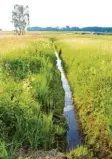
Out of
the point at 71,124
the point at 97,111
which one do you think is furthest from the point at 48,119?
the point at 71,124

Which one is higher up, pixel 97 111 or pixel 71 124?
Answer: pixel 97 111

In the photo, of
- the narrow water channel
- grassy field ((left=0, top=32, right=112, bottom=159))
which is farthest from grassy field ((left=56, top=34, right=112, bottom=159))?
the narrow water channel

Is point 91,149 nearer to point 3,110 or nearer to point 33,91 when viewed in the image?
point 3,110

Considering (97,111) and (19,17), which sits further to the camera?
(19,17)

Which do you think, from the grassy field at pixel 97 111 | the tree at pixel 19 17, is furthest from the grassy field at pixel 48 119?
the tree at pixel 19 17

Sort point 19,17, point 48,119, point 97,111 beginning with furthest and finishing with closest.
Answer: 1. point 19,17
2. point 97,111
3. point 48,119

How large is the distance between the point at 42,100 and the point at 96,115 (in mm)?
1809

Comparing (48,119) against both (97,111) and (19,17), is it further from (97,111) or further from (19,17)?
(19,17)

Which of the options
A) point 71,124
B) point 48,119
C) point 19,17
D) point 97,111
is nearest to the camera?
point 48,119

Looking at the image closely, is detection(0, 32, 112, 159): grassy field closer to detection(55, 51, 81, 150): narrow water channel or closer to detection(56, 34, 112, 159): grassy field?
detection(56, 34, 112, 159): grassy field

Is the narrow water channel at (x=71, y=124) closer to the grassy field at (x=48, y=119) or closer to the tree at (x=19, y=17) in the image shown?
the grassy field at (x=48, y=119)

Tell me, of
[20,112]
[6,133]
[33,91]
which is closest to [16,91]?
[33,91]

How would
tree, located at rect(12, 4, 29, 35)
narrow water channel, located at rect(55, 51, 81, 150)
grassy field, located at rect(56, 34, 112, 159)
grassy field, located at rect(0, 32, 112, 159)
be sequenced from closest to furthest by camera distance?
1. grassy field, located at rect(0, 32, 112, 159)
2. grassy field, located at rect(56, 34, 112, 159)
3. narrow water channel, located at rect(55, 51, 81, 150)
4. tree, located at rect(12, 4, 29, 35)

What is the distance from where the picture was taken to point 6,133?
24.5ft
